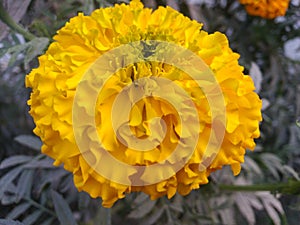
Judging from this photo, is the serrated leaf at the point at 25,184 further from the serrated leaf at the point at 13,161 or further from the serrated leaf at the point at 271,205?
the serrated leaf at the point at 271,205

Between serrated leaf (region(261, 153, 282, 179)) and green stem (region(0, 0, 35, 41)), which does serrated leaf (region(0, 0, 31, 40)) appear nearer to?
green stem (region(0, 0, 35, 41))

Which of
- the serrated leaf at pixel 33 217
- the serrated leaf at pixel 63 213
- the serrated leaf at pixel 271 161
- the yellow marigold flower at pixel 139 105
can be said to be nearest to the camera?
the yellow marigold flower at pixel 139 105

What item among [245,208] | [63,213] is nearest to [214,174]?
[245,208]

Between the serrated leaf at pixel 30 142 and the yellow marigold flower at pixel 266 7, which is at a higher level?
the yellow marigold flower at pixel 266 7

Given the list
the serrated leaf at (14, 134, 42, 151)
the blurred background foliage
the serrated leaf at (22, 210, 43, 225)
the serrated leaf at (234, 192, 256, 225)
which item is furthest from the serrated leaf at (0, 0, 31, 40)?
the serrated leaf at (234, 192, 256, 225)

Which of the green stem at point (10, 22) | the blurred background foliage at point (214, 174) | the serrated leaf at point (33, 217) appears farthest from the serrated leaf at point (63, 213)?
the green stem at point (10, 22)

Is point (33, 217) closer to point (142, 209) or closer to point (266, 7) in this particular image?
point (142, 209)

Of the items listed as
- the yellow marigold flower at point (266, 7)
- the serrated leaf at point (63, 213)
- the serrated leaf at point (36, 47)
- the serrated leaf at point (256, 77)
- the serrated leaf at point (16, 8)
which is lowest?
the serrated leaf at point (63, 213)

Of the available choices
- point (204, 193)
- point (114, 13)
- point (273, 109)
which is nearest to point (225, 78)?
point (114, 13)
